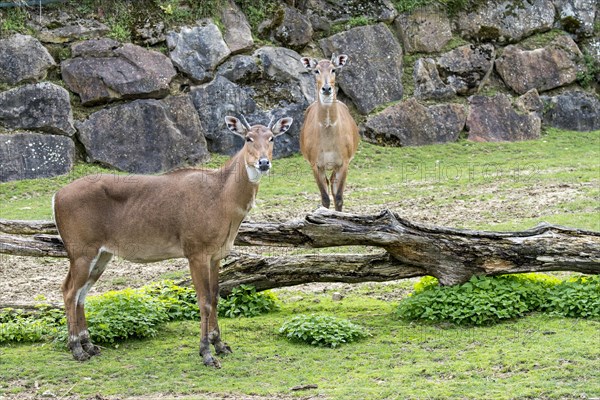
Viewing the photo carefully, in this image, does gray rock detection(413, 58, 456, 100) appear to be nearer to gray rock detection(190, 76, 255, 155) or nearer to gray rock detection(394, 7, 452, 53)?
gray rock detection(394, 7, 452, 53)

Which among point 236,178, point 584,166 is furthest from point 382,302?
point 584,166

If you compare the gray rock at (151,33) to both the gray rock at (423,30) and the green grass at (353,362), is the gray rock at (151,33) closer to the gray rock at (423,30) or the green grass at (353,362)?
the gray rock at (423,30)

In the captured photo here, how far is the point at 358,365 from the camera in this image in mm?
7438

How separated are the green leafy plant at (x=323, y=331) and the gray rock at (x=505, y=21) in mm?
12840

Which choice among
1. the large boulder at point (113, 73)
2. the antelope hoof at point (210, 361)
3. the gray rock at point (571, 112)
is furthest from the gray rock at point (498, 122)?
the antelope hoof at point (210, 361)

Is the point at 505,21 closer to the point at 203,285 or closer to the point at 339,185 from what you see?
the point at 339,185

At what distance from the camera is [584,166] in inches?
634

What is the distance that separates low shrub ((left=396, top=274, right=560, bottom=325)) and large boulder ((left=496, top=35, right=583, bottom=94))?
38.0 ft

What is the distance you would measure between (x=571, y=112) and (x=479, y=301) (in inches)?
486

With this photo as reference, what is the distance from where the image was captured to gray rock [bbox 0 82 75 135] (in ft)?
51.7

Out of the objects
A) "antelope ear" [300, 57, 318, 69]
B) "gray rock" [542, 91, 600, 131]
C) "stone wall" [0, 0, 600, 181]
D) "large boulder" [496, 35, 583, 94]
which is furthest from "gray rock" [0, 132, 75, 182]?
"gray rock" [542, 91, 600, 131]

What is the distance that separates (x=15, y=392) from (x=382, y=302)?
3892 millimetres

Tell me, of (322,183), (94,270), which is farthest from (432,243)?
(322,183)

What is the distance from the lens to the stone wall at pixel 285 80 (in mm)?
16109
